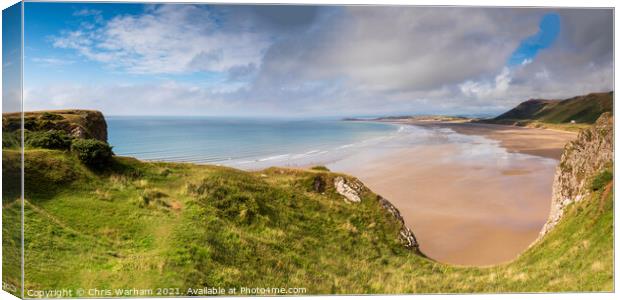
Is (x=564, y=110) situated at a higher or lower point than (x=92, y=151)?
higher

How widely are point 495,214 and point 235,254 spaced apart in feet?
26.0

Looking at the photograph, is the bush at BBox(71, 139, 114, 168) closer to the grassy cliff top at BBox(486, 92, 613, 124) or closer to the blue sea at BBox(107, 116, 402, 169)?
the blue sea at BBox(107, 116, 402, 169)

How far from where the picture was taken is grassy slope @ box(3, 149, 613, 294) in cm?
750

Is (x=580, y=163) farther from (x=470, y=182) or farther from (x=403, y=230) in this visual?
(x=403, y=230)

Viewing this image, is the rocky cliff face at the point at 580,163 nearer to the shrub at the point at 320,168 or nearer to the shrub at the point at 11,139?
the shrub at the point at 320,168

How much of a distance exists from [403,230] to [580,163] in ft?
15.5

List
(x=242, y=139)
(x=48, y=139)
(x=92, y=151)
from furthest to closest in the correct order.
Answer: (x=242, y=139)
(x=92, y=151)
(x=48, y=139)

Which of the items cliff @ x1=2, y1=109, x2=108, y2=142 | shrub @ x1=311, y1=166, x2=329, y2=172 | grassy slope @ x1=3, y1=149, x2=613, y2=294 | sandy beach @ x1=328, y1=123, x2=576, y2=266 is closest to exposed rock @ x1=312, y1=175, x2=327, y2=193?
shrub @ x1=311, y1=166, x2=329, y2=172

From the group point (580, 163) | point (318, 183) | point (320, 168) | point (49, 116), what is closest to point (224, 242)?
point (318, 183)

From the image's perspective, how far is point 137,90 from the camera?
883cm

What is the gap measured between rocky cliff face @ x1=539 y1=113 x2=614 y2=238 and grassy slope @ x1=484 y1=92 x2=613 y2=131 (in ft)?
0.75

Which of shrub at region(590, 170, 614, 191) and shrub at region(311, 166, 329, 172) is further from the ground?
shrub at region(590, 170, 614, 191)

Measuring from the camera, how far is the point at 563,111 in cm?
924

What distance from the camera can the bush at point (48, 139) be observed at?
27.2ft
